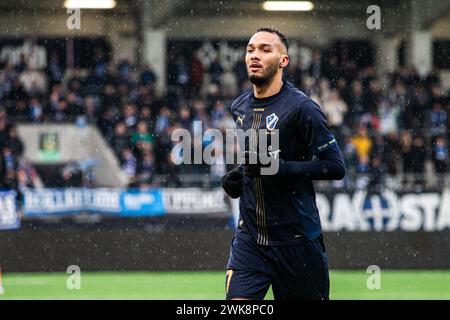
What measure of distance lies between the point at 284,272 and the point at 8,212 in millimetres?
7908

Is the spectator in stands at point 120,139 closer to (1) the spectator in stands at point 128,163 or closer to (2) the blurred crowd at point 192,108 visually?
(2) the blurred crowd at point 192,108

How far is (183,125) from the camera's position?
1698 centimetres

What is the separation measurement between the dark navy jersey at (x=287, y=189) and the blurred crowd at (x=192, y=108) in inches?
335

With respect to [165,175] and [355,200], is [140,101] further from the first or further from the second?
[355,200]

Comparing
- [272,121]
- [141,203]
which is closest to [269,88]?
[272,121]

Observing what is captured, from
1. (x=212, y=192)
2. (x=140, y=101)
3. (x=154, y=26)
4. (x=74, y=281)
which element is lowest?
(x=74, y=281)

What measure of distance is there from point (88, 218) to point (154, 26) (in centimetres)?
1006

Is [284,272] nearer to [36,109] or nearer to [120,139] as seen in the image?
[120,139]

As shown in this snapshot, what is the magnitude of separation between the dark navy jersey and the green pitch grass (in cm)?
484

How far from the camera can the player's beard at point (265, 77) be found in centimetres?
579

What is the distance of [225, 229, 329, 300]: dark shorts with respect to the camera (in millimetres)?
5680

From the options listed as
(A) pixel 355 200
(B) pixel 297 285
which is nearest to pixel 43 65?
(A) pixel 355 200

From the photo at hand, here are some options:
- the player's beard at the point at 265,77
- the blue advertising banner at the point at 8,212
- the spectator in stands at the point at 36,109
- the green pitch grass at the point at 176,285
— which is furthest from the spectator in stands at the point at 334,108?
the player's beard at the point at 265,77

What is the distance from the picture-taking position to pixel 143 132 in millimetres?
16766
